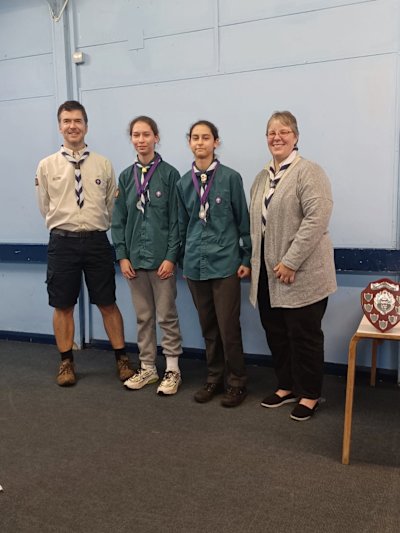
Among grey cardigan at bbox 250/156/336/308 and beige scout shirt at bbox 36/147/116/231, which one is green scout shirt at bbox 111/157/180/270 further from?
grey cardigan at bbox 250/156/336/308

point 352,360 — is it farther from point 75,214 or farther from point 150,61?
point 150,61

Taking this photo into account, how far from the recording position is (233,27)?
3146 mm

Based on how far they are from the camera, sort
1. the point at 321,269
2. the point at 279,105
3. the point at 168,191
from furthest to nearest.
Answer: the point at 279,105 < the point at 168,191 < the point at 321,269

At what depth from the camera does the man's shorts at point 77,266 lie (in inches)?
119

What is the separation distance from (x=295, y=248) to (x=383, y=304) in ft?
1.55

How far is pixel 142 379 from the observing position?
3.02 m

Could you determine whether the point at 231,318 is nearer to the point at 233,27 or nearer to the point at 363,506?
the point at 363,506

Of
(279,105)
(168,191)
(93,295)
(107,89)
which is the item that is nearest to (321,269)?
(168,191)

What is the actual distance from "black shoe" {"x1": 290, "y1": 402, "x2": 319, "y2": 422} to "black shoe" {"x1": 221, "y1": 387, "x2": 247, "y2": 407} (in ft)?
1.00

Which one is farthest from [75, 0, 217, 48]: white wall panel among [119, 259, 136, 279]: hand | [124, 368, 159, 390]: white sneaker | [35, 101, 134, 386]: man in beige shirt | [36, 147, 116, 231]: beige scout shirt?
[124, 368, 159, 390]: white sneaker

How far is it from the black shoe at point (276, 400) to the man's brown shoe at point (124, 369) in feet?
2.84

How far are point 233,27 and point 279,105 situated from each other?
1.86ft

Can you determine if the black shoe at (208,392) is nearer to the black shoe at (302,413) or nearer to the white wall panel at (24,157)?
the black shoe at (302,413)

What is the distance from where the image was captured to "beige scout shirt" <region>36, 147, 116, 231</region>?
9.85ft
